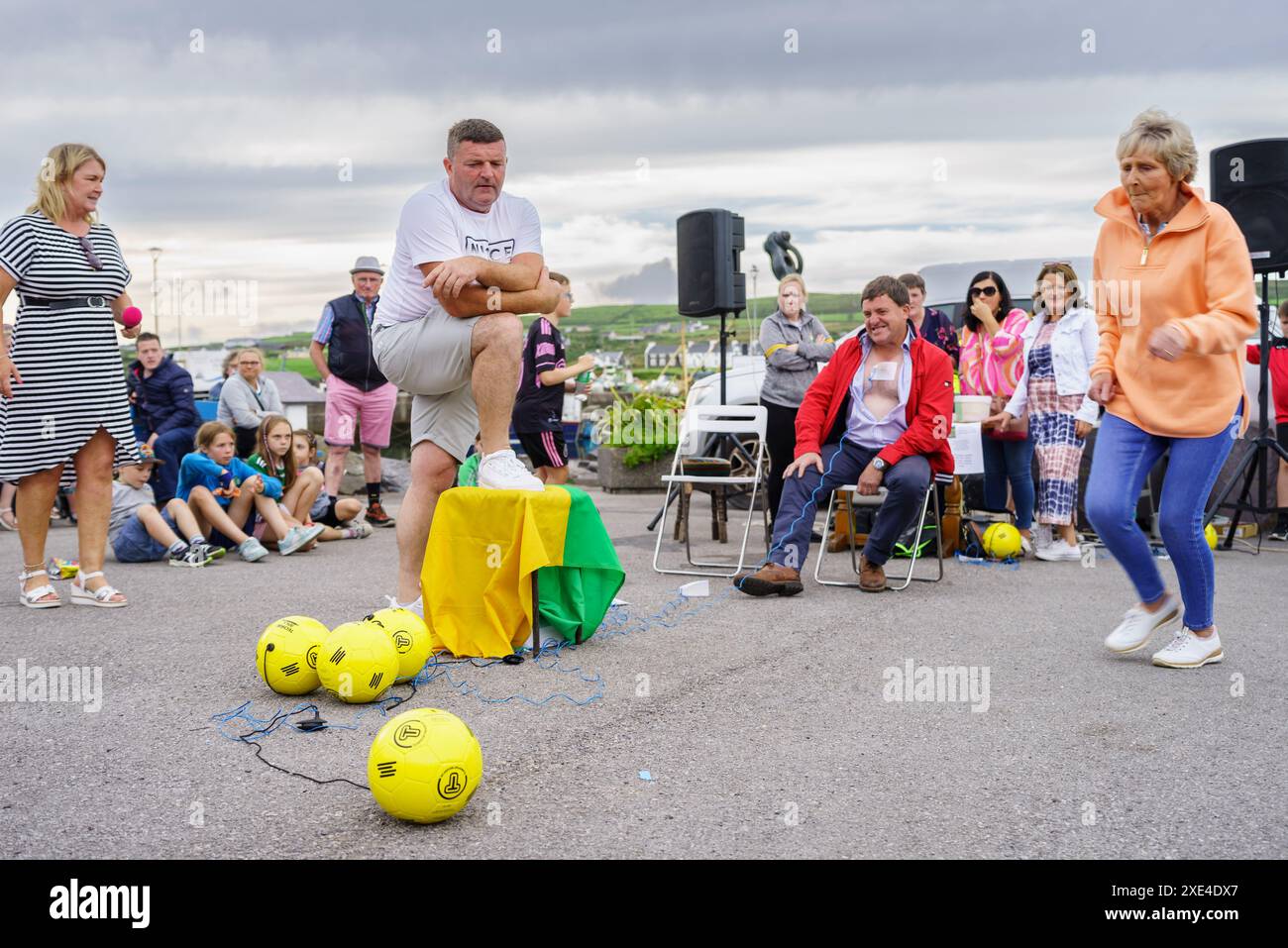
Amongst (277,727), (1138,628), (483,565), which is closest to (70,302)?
(483,565)

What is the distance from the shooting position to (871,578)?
6.93 m

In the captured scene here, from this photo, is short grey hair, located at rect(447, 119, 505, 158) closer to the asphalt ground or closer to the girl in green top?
the asphalt ground

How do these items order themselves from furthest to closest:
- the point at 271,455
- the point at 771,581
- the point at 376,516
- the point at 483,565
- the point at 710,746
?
the point at 376,516 → the point at 271,455 → the point at 771,581 → the point at 483,565 → the point at 710,746

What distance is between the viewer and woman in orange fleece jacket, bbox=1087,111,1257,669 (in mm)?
4574

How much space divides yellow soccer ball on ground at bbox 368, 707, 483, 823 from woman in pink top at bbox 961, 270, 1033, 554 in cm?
622

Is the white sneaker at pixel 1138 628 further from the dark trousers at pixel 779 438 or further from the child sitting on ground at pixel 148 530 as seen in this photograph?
the child sitting on ground at pixel 148 530

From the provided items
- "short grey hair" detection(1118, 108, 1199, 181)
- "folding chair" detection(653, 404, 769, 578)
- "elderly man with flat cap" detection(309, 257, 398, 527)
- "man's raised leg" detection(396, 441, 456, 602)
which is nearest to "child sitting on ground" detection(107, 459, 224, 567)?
"elderly man with flat cap" detection(309, 257, 398, 527)

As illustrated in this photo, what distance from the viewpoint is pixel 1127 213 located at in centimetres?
484

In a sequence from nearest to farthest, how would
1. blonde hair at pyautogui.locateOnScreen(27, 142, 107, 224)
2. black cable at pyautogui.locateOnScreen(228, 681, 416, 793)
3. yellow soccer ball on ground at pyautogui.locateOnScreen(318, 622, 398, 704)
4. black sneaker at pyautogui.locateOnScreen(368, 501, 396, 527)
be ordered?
black cable at pyautogui.locateOnScreen(228, 681, 416, 793)
yellow soccer ball on ground at pyautogui.locateOnScreen(318, 622, 398, 704)
blonde hair at pyautogui.locateOnScreen(27, 142, 107, 224)
black sneaker at pyautogui.locateOnScreen(368, 501, 396, 527)

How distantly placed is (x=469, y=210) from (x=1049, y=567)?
4764 mm

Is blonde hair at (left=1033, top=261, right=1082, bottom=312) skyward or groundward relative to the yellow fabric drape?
skyward

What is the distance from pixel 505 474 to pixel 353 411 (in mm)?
5546

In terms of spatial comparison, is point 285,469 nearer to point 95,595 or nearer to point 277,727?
point 95,595

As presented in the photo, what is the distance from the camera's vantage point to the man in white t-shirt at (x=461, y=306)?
16.1 ft
